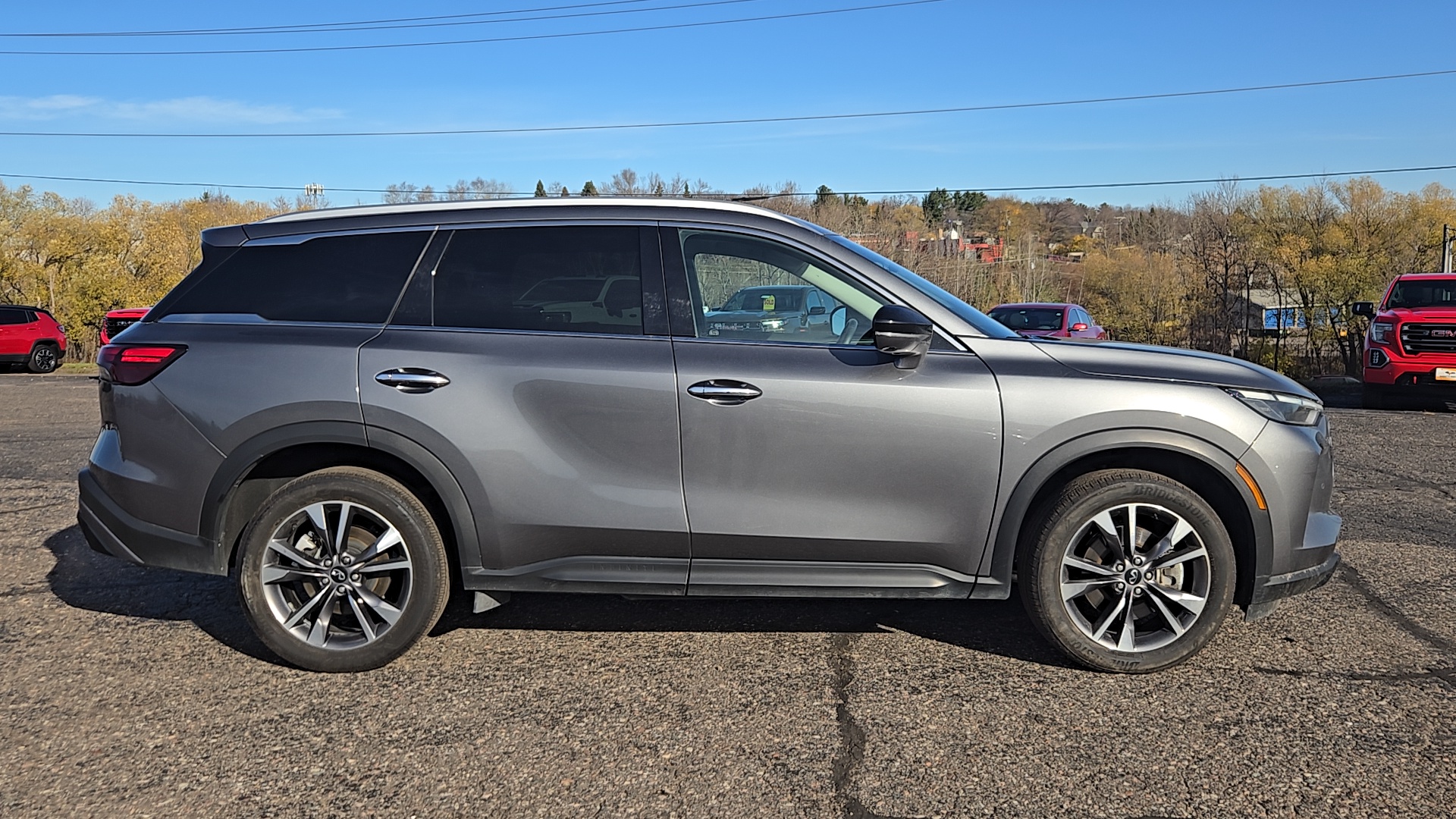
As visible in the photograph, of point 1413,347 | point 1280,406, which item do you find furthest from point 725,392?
point 1413,347

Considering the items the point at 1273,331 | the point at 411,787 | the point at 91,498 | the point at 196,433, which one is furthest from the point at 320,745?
the point at 1273,331

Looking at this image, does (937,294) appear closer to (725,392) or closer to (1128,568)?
(725,392)

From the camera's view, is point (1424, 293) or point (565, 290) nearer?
point (565, 290)

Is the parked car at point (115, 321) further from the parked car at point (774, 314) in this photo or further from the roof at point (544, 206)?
the parked car at point (774, 314)

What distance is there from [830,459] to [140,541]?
2.73 m

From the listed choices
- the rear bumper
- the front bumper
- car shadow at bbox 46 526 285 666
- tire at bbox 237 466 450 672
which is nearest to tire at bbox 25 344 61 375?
car shadow at bbox 46 526 285 666

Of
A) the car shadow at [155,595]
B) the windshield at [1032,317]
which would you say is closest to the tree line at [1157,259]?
the windshield at [1032,317]

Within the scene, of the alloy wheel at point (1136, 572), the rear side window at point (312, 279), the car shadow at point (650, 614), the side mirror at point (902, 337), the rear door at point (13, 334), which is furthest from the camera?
the rear door at point (13, 334)

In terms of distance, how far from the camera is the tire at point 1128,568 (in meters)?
4.02

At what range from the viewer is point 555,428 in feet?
13.3

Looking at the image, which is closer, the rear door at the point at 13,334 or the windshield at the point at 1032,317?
the windshield at the point at 1032,317

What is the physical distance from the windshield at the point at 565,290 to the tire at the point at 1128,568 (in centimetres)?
190

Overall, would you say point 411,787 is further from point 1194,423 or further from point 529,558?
point 1194,423

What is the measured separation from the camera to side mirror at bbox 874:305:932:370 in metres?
3.93
